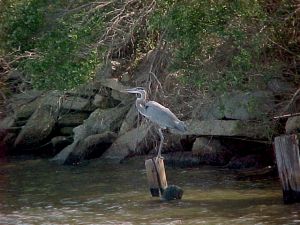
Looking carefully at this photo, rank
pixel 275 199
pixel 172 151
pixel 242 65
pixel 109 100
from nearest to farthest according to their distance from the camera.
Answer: pixel 275 199
pixel 242 65
pixel 172 151
pixel 109 100

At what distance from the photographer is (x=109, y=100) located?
815 inches

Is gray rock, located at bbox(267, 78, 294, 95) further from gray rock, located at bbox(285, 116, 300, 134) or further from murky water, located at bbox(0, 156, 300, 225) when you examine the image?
murky water, located at bbox(0, 156, 300, 225)

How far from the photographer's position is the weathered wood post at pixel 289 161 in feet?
36.8

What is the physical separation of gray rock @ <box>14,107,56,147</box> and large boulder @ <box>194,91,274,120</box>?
604cm

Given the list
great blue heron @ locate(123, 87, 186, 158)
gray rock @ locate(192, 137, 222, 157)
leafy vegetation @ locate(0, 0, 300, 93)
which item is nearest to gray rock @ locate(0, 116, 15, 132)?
leafy vegetation @ locate(0, 0, 300, 93)

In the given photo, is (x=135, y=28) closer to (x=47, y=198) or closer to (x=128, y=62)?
(x=128, y=62)

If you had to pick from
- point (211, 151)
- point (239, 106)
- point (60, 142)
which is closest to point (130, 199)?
point (239, 106)

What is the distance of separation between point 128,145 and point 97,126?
1561 mm

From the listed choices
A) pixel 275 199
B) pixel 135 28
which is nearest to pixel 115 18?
pixel 135 28

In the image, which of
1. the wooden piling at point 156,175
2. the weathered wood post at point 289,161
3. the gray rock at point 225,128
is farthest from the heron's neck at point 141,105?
the weathered wood post at point 289,161

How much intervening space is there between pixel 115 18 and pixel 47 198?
3.87m

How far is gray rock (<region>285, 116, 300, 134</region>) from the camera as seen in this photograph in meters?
14.6

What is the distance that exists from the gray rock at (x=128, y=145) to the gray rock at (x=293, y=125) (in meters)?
3.80

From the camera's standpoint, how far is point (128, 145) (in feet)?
61.6
